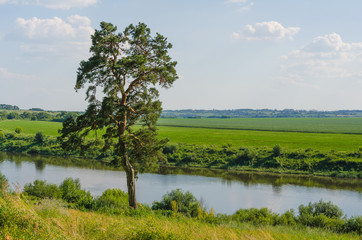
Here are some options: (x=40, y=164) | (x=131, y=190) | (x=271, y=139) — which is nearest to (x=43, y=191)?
(x=131, y=190)

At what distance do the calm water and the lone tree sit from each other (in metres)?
9.67

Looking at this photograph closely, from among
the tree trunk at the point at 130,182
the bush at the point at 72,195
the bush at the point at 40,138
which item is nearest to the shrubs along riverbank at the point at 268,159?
the bush at the point at 40,138

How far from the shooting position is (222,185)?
34562 millimetres

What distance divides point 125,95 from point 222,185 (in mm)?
20533

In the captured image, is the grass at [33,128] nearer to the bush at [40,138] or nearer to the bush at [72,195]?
the bush at [40,138]

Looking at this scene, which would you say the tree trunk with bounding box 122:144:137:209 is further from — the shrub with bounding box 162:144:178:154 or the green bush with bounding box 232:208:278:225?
the shrub with bounding box 162:144:178:154

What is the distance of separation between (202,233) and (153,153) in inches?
424

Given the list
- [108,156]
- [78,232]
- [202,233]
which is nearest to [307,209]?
[202,233]

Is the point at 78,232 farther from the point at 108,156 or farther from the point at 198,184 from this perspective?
the point at 108,156

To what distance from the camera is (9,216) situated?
6688mm

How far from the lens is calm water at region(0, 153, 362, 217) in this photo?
27.9m

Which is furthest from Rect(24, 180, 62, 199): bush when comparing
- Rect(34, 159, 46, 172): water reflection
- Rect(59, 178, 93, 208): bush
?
Rect(34, 159, 46, 172): water reflection

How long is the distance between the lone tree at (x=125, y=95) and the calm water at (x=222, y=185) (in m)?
9.67

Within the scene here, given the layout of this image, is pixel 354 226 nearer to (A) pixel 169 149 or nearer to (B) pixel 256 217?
(B) pixel 256 217
